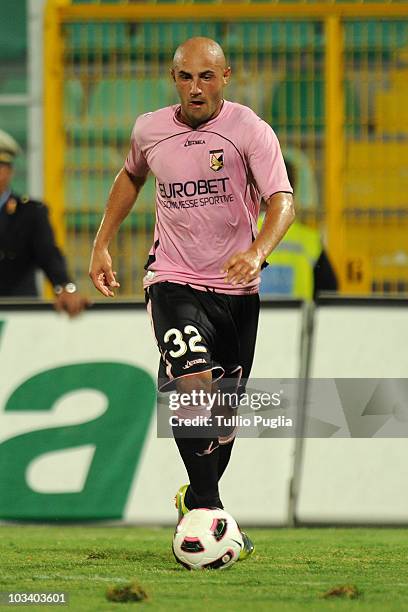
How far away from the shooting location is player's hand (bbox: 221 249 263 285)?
5.91 m

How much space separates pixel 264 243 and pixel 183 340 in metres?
0.54

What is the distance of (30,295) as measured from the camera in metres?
9.75

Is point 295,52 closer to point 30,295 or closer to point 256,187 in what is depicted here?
point 30,295

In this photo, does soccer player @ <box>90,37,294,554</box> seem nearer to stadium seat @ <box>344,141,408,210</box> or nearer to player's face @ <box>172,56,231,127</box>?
player's face @ <box>172,56,231,127</box>

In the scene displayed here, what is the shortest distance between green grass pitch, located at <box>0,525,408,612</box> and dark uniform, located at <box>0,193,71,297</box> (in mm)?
1998

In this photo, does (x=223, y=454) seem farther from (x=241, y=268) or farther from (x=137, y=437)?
(x=137, y=437)

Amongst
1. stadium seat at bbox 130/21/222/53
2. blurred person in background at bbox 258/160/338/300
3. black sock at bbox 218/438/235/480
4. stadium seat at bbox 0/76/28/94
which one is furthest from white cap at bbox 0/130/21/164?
black sock at bbox 218/438/235/480

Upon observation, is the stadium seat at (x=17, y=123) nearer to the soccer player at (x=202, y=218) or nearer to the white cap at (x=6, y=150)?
the white cap at (x=6, y=150)

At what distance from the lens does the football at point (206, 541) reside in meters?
6.21

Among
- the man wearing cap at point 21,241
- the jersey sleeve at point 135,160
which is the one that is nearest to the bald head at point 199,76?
the jersey sleeve at point 135,160

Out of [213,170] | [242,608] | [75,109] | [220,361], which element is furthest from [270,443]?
[75,109]

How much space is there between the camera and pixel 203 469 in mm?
6406

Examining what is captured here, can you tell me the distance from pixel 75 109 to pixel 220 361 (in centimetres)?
540

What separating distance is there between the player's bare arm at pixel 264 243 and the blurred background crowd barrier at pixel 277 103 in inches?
204
